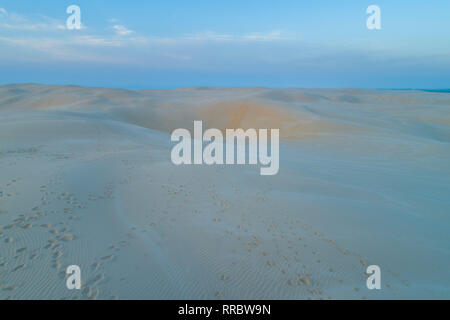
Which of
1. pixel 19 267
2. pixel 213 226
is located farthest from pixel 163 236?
pixel 19 267

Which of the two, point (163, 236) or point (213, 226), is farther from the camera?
point (213, 226)

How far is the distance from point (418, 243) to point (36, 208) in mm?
7214

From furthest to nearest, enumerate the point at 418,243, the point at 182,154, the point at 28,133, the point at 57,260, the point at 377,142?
the point at 377,142, the point at 28,133, the point at 182,154, the point at 418,243, the point at 57,260

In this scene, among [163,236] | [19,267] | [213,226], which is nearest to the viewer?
[19,267]

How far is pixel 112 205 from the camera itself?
17.4ft

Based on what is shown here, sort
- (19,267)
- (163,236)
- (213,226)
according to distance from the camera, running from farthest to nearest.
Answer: (213,226) → (163,236) → (19,267)

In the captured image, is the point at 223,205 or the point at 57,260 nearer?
the point at 57,260

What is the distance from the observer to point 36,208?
15.6 feet

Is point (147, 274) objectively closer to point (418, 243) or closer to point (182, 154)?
point (418, 243)

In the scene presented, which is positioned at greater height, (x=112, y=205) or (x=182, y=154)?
(x=182, y=154)

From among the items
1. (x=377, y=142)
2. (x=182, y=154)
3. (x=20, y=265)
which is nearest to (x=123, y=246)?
(x=20, y=265)

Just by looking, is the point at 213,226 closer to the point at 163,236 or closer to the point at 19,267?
the point at 163,236

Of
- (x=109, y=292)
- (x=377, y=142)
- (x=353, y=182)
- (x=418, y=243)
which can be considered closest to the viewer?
(x=109, y=292)
